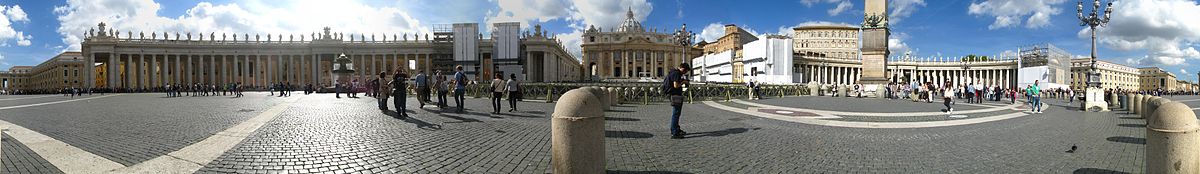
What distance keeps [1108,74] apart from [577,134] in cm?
12548

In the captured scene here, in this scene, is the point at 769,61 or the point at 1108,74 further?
the point at 1108,74

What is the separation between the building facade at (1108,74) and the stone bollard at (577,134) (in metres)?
101

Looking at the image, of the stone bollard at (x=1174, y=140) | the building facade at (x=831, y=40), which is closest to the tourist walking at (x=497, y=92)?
the stone bollard at (x=1174, y=140)

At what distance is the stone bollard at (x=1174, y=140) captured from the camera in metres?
3.72

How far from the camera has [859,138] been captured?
6.86m

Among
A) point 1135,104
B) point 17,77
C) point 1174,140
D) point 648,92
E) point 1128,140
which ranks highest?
point 17,77

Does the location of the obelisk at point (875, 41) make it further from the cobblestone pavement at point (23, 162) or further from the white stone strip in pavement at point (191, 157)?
the cobblestone pavement at point (23, 162)

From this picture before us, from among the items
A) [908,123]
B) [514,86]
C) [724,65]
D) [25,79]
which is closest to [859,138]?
[908,123]

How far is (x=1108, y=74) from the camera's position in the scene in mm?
92375

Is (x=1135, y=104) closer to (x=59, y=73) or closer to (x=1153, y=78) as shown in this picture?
(x=59, y=73)

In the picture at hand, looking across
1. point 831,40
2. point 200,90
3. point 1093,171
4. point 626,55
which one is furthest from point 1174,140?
point 831,40

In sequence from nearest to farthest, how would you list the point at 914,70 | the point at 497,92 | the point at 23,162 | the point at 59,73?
the point at 23,162, the point at 497,92, the point at 914,70, the point at 59,73

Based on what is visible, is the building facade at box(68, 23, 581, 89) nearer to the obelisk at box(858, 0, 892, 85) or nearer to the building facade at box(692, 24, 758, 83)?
the building facade at box(692, 24, 758, 83)

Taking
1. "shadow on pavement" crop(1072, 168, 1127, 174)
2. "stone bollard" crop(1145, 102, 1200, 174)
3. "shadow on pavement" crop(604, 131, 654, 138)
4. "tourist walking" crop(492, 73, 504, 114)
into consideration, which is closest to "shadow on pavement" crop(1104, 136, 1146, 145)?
"shadow on pavement" crop(1072, 168, 1127, 174)
